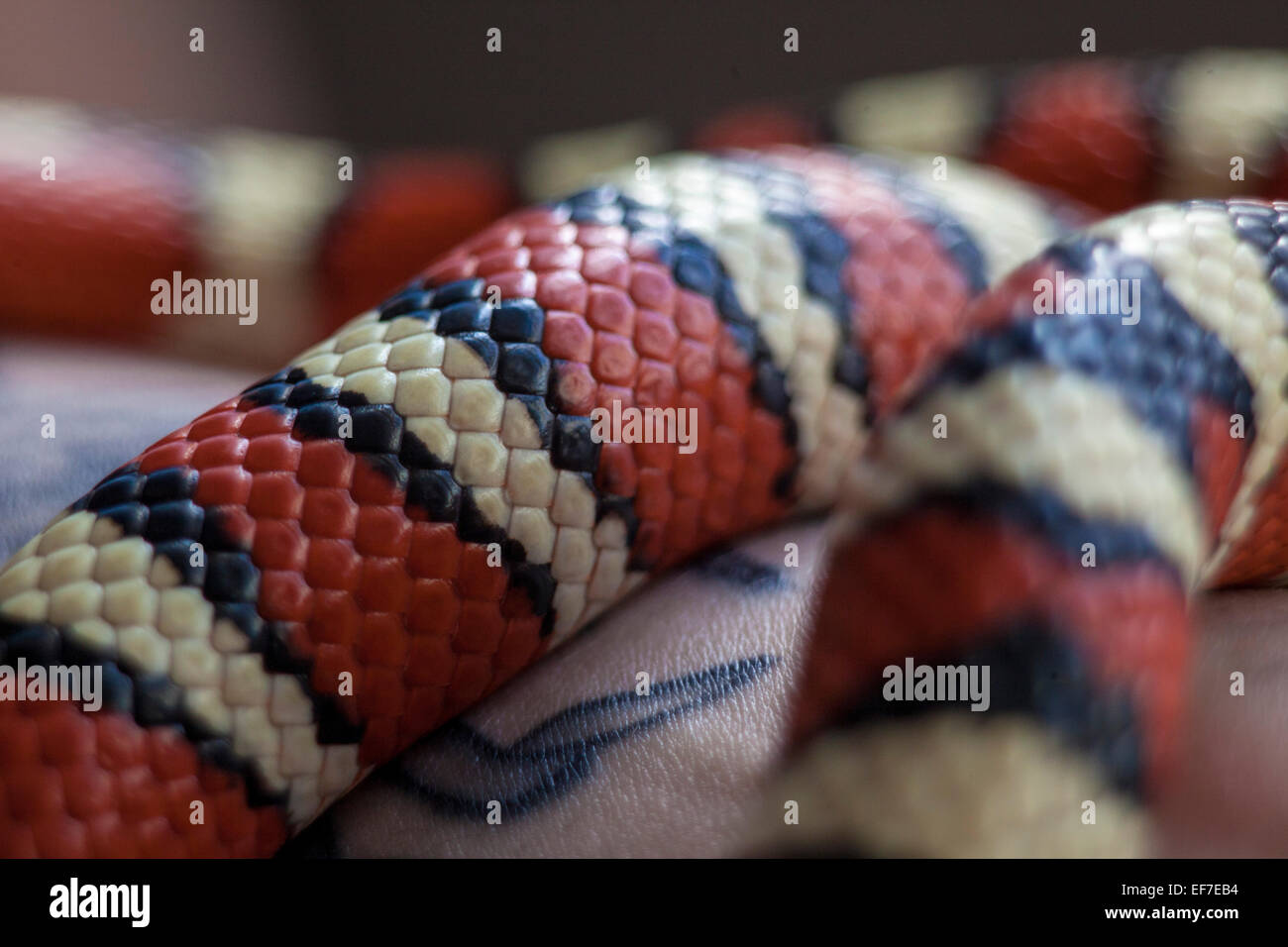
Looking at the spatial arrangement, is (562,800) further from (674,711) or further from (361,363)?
(361,363)
